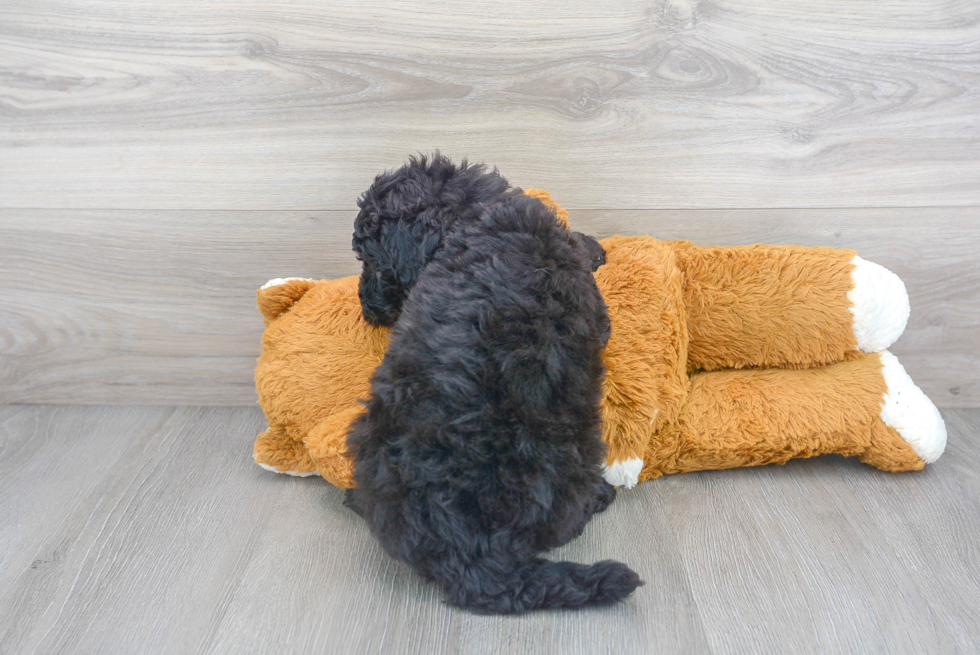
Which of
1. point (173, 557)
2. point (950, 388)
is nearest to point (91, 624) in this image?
point (173, 557)

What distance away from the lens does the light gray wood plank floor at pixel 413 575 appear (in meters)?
0.70

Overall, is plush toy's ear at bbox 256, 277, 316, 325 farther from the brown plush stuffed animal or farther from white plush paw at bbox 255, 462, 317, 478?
white plush paw at bbox 255, 462, 317, 478

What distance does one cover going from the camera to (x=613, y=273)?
0.93m

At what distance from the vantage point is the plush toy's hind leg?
1.02 meters

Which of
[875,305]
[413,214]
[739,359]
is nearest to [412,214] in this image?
[413,214]

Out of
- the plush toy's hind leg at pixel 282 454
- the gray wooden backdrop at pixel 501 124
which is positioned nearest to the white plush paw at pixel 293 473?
the plush toy's hind leg at pixel 282 454

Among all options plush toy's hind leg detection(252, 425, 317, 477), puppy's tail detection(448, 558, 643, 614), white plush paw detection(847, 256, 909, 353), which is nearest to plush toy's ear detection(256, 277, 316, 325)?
plush toy's hind leg detection(252, 425, 317, 477)

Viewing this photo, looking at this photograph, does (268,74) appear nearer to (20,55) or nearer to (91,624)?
(20,55)

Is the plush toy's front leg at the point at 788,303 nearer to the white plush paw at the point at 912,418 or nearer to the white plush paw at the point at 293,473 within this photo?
the white plush paw at the point at 912,418

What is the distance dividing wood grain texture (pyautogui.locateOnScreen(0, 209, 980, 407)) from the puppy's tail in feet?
1.98

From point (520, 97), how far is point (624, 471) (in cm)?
61

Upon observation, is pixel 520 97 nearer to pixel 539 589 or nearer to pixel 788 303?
pixel 788 303

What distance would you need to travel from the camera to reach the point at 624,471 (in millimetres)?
907

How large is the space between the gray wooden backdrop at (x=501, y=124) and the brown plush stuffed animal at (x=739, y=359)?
172mm
